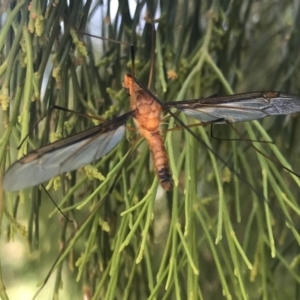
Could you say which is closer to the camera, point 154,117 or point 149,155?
point 154,117

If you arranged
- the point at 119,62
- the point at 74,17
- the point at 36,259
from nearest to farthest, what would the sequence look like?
the point at 74,17 < the point at 119,62 < the point at 36,259

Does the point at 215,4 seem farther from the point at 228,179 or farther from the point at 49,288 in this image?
the point at 49,288

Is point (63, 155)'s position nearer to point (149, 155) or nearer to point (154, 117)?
point (154, 117)

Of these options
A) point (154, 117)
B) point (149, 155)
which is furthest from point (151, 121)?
point (149, 155)

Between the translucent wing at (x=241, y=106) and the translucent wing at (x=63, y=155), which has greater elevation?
the translucent wing at (x=241, y=106)

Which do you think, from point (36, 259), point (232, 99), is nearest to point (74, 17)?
point (232, 99)
